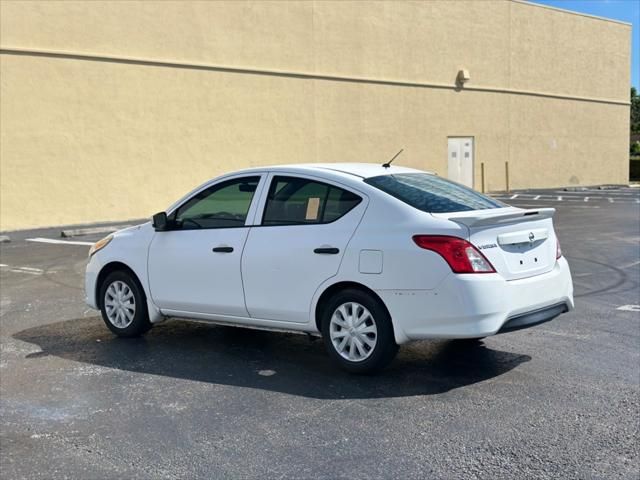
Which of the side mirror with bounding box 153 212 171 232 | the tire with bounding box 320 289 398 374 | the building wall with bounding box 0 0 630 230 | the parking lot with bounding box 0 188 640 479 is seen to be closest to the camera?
the parking lot with bounding box 0 188 640 479

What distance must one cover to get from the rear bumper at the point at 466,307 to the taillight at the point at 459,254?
2.3 inches

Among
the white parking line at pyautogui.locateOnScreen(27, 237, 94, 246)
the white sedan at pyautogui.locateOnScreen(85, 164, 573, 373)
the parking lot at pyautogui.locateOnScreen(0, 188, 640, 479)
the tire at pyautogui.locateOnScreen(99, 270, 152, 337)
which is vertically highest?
the white sedan at pyautogui.locateOnScreen(85, 164, 573, 373)

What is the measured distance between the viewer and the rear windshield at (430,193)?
18.9 feet

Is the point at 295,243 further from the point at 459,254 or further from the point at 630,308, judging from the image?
the point at 630,308

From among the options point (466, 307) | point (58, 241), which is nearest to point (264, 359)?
point (466, 307)

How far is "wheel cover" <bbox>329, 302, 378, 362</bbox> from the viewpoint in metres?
5.57

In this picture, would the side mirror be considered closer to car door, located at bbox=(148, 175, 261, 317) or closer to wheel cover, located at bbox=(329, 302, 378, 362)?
car door, located at bbox=(148, 175, 261, 317)

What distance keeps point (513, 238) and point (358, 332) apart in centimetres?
136

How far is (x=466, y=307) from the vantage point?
17.0 ft

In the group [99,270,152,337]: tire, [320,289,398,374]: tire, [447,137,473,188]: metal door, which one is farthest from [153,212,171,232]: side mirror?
[447,137,473,188]: metal door

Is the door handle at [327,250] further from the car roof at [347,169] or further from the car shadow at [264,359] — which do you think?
the car shadow at [264,359]

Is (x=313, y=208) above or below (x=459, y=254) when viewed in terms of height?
above

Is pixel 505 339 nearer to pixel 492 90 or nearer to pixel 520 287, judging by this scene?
pixel 520 287

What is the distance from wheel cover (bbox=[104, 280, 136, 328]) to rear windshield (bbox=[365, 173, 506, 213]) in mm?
2724
